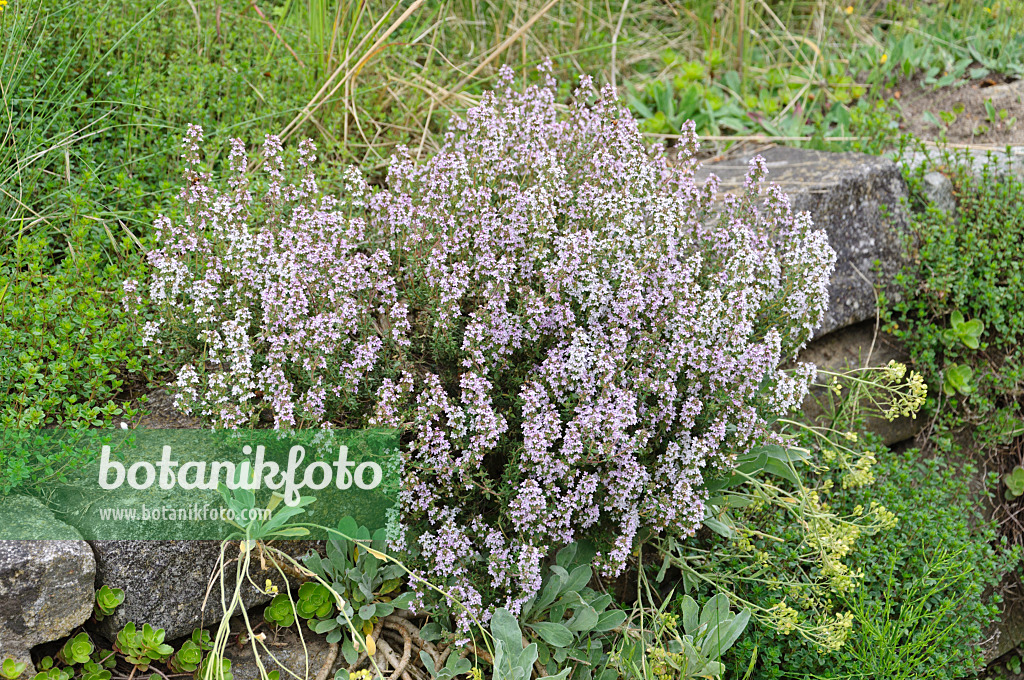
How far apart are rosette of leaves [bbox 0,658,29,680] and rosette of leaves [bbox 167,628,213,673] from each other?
0.32 m

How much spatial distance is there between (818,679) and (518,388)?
1224 mm

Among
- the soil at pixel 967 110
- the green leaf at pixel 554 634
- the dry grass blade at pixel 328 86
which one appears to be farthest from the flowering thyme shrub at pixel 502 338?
the soil at pixel 967 110

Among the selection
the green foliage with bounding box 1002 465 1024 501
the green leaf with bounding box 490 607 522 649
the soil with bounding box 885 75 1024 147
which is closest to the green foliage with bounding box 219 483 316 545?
the green leaf with bounding box 490 607 522 649

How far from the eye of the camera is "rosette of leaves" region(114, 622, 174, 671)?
199 cm

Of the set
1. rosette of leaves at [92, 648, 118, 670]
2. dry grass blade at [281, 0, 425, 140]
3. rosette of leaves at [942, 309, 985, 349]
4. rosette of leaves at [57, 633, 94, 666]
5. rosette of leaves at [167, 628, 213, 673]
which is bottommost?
rosette of leaves at [942, 309, 985, 349]

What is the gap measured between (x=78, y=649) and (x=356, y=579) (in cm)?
66

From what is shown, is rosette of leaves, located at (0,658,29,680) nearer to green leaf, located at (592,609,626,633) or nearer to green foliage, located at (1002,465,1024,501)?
green leaf, located at (592,609,626,633)

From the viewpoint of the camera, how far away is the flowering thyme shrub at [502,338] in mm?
2080

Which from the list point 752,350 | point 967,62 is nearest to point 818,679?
point 752,350

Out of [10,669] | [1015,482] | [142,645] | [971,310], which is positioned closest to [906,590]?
[1015,482]

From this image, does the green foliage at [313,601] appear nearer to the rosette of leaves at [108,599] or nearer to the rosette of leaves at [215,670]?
the rosette of leaves at [215,670]

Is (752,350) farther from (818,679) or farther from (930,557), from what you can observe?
(930,557)

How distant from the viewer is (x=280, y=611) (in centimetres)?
219

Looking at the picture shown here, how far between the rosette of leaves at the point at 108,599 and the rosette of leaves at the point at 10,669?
0.19m
